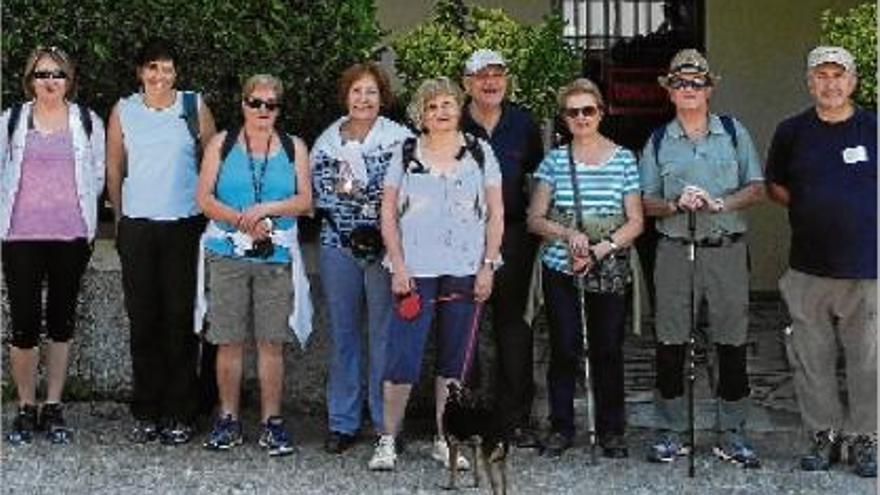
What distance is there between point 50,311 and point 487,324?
204cm

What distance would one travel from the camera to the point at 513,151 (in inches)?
278

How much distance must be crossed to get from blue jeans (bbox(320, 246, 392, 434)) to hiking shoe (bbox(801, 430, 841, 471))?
191cm

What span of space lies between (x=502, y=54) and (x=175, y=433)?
2406 millimetres

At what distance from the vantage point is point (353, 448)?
7344mm

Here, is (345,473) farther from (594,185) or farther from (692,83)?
(692,83)

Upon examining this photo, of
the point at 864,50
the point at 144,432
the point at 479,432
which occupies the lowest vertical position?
the point at 144,432

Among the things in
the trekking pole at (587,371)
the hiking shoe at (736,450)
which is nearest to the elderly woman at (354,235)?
the trekking pole at (587,371)

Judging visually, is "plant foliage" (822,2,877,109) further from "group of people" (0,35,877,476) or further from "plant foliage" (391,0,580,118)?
"plant foliage" (391,0,580,118)

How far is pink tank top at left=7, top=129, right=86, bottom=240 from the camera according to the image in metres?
7.09

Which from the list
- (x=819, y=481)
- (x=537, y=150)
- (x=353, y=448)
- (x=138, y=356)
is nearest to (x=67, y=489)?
(x=138, y=356)

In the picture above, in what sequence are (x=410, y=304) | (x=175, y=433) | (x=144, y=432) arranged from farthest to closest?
1. (x=144, y=432)
2. (x=175, y=433)
3. (x=410, y=304)

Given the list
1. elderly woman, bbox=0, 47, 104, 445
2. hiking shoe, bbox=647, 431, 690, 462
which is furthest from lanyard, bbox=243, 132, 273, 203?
hiking shoe, bbox=647, 431, 690, 462

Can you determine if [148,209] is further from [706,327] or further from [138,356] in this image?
[706,327]

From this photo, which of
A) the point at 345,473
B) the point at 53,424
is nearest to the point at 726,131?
the point at 345,473
